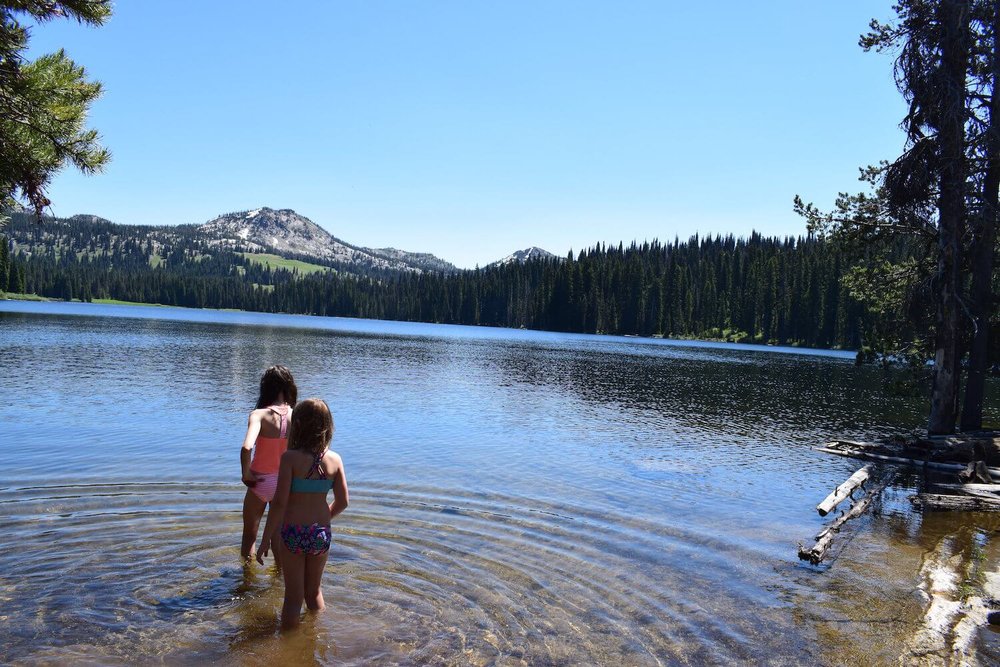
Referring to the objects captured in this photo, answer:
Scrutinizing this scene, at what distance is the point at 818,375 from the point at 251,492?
209 feet

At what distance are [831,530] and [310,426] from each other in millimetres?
10602

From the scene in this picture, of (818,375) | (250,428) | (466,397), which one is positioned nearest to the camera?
(250,428)

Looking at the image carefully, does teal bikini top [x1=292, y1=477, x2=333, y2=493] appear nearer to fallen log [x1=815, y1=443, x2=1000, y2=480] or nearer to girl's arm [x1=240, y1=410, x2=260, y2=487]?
girl's arm [x1=240, y1=410, x2=260, y2=487]

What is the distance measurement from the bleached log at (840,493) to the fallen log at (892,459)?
3728mm

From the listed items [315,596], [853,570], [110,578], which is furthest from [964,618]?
[110,578]

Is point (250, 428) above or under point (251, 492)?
above

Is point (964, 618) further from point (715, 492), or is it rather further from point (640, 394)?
point (640, 394)

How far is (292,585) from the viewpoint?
23.3ft

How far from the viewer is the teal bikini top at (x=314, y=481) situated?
6.67 m

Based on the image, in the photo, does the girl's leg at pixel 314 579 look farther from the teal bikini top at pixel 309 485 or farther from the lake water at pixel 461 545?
the teal bikini top at pixel 309 485

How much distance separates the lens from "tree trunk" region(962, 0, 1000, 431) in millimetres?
21469

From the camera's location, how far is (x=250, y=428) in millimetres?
7695

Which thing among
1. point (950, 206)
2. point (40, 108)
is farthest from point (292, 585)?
point (950, 206)

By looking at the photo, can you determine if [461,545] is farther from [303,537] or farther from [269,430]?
[303,537]
